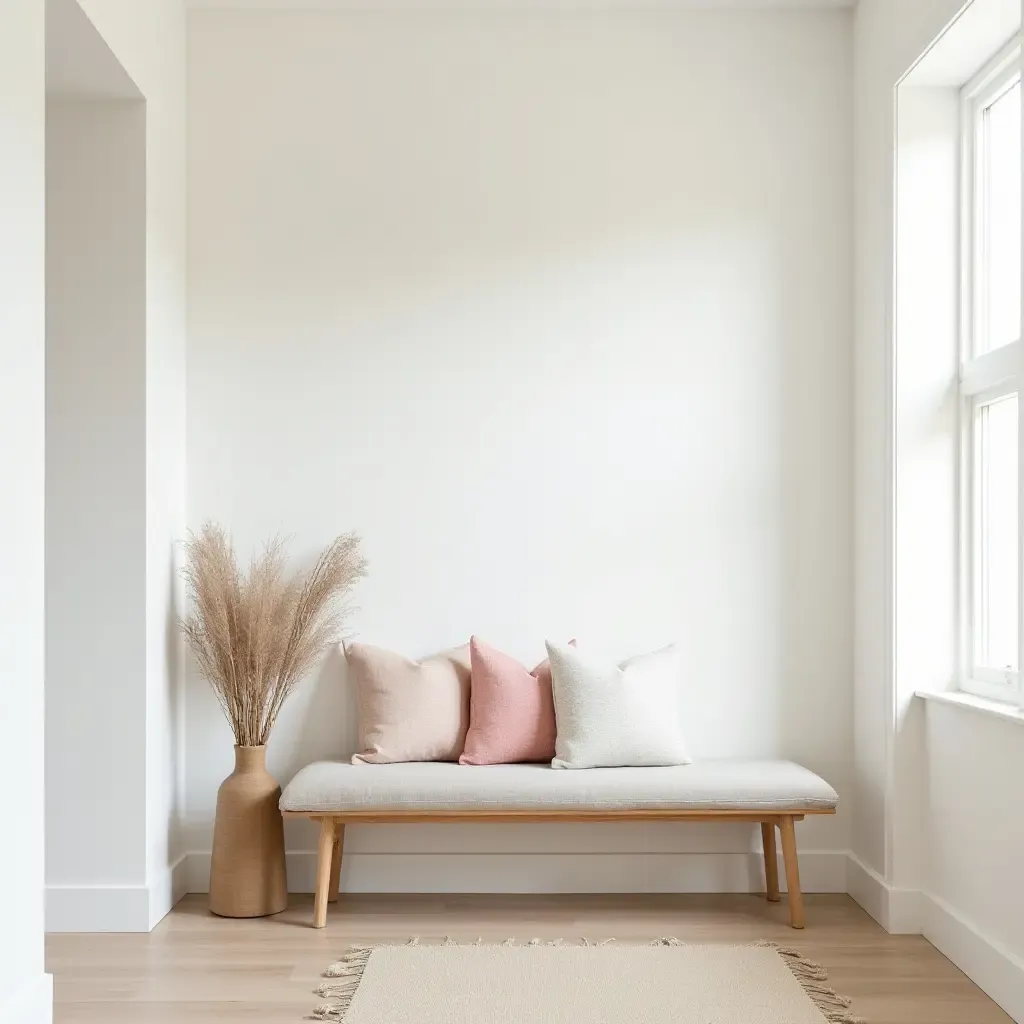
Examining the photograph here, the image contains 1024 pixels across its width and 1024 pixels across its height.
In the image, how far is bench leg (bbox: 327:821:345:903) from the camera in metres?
3.89

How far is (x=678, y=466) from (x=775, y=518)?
15.2 inches

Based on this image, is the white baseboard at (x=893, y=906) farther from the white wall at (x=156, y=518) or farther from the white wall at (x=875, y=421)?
the white wall at (x=156, y=518)

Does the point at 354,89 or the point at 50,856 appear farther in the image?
the point at 354,89

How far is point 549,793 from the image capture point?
3.55 m

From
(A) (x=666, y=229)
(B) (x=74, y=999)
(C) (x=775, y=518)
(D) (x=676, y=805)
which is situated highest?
(A) (x=666, y=229)

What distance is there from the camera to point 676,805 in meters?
3.55

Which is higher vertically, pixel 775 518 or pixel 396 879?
pixel 775 518

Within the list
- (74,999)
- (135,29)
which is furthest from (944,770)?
(135,29)

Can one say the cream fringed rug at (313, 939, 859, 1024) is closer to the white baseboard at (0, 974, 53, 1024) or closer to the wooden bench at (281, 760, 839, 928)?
the wooden bench at (281, 760, 839, 928)

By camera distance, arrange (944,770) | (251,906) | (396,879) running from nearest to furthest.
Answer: (944,770), (251,906), (396,879)

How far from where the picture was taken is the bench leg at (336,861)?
3891mm

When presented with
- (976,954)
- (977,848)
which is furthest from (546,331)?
(976,954)

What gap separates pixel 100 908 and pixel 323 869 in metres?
0.71

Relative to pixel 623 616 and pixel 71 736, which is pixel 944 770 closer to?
pixel 623 616
